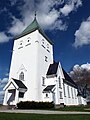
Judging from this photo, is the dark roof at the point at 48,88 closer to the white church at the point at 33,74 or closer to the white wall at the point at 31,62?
the white church at the point at 33,74

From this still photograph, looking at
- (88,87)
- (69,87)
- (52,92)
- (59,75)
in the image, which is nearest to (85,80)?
(88,87)

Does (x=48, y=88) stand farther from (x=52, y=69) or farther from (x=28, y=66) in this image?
(x=28, y=66)

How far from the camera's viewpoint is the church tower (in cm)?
3017

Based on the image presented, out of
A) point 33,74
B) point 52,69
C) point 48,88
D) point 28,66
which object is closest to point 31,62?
point 28,66

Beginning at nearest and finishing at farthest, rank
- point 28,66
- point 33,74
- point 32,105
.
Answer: point 32,105, point 33,74, point 28,66

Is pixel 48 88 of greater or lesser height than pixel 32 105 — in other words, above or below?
above

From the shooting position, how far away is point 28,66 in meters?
32.9

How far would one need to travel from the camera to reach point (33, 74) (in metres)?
31.3

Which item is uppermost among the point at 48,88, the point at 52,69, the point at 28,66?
the point at 28,66

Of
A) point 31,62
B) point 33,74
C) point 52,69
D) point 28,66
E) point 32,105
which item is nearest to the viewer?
point 32,105

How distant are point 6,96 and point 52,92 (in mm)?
8404

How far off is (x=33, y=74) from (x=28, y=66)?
2.37 m

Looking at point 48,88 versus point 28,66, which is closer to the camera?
point 48,88

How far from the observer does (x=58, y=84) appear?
3328 cm
